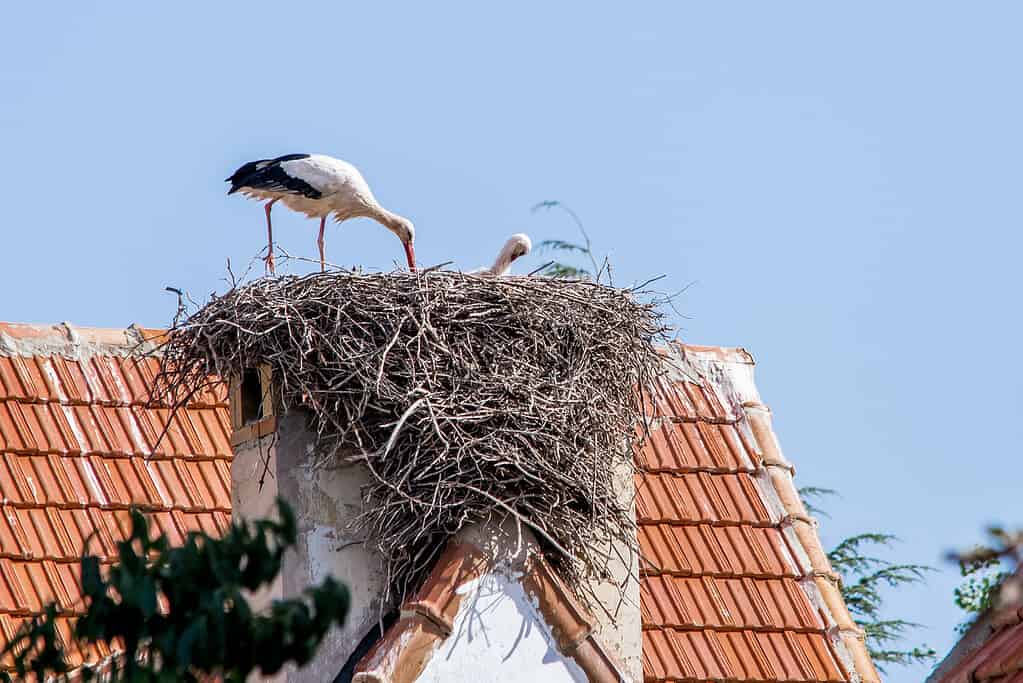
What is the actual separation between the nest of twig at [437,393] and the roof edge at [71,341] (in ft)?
8.19

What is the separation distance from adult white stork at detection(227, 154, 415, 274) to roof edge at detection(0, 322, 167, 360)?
2.88 ft

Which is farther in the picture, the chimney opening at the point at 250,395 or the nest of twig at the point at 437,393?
the chimney opening at the point at 250,395

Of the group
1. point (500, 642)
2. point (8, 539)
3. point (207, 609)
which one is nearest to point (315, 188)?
point (8, 539)

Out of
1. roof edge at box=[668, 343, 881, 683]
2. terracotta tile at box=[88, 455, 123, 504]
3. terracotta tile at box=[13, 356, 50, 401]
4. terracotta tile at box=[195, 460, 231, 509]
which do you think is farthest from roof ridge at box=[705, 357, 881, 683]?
terracotta tile at box=[13, 356, 50, 401]

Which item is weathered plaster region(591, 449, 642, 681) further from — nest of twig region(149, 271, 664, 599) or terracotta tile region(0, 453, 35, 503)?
terracotta tile region(0, 453, 35, 503)

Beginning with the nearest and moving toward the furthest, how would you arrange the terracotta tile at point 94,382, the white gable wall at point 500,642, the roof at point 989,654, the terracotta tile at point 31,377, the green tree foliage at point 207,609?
the green tree foliage at point 207,609, the roof at point 989,654, the white gable wall at point 500,642, the terracotta tile at point 31,377, the terracotta tile at point 94,382

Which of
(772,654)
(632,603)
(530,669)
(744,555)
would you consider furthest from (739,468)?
(530,669)

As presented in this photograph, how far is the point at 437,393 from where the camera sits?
905 centimetres

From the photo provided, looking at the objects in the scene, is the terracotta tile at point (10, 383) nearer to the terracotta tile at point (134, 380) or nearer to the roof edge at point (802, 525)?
the terracotta tile at point (134, 380)

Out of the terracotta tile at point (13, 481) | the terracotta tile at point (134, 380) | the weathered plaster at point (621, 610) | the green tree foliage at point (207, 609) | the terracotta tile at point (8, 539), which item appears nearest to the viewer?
the green tree foliage at point (207, 609)

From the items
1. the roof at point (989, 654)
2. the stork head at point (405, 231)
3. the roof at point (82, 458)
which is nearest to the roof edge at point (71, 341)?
the roof at point (82, 458)

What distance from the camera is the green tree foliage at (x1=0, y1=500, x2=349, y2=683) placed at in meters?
5.88

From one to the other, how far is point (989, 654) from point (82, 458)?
16.6 ft

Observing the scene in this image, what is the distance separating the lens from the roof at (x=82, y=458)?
10539 mm
